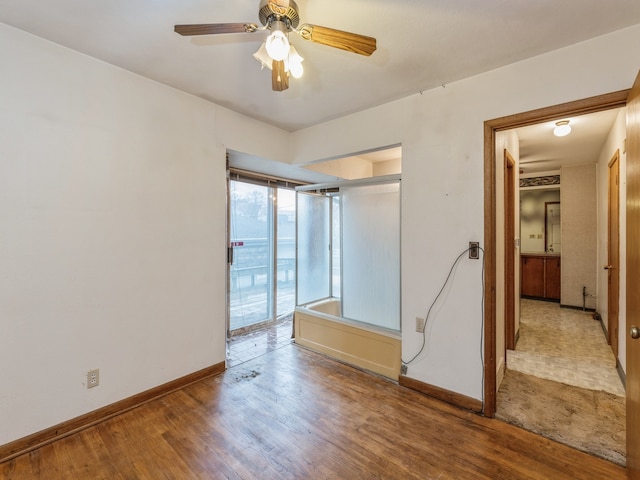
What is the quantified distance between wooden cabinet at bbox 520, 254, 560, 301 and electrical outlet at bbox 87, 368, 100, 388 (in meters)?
6.83

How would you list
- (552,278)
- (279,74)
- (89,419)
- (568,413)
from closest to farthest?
(279,74) < (89,419) < (568,413) < (552,278)

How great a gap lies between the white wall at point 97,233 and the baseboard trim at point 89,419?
0.05m

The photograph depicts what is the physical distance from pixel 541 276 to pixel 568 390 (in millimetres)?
3942

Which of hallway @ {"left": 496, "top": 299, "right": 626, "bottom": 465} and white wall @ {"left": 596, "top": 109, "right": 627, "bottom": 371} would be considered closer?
hallway @ {"left": 496, "top": 299, "right": 626, "bottom": 465}

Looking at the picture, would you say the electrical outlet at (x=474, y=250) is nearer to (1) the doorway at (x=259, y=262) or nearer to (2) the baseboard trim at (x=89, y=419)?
(1) the doorway at (x=259, y=262)

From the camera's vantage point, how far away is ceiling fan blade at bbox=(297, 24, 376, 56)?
133 centimetres

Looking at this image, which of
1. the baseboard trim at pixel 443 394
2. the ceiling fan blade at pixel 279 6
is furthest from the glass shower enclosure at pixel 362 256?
the ceiling fan blade at pixel 279 6

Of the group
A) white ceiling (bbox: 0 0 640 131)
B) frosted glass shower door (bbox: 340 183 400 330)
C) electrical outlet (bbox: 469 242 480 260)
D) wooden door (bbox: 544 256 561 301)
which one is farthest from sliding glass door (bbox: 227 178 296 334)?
wooden door (bbox: 544 256 561 301)

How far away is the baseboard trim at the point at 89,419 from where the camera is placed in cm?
176

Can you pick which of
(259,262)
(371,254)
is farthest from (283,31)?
(259,262)

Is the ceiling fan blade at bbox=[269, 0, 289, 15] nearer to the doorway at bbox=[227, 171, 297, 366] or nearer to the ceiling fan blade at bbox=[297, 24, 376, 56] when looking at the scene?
the ceiling fan blade at bbox=[297, 24, 376, 56]

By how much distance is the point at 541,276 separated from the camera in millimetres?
5668

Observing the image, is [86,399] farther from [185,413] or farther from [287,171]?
[287,171]

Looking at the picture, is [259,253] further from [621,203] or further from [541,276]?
[541,276]
